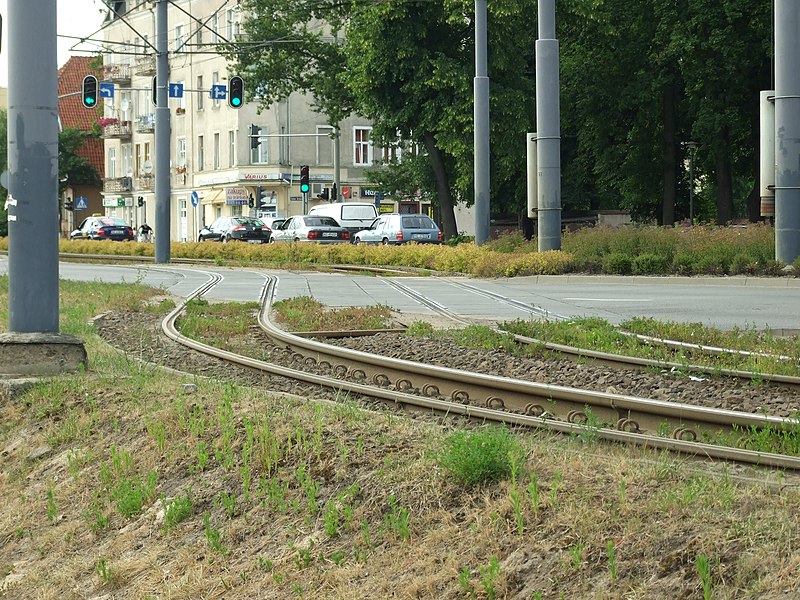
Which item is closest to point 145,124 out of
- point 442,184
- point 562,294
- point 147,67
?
point 147,67

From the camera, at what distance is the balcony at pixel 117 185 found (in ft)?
312

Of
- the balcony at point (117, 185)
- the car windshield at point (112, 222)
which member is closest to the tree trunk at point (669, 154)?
the car windshield at point (112, 222)

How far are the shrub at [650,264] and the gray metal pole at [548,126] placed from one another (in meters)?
2.98

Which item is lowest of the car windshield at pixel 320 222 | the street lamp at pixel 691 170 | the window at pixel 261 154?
the car windshield at pixel 320 222

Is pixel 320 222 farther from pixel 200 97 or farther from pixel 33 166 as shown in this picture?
pixel 33 166

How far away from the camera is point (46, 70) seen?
10.4m

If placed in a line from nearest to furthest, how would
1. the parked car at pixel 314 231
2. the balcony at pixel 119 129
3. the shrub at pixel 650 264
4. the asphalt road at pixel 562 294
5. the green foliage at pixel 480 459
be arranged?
the green foliage at pixel 480 459 → the asphalt road at pixel 562 294 → the shrub at pixel 650 264 → the parked car at pixel 314 231 → the balcony at pixel 119 129

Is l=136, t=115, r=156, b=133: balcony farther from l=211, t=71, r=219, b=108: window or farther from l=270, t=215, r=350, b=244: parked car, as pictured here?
l=270, t=215, r=350, b=244: parked car

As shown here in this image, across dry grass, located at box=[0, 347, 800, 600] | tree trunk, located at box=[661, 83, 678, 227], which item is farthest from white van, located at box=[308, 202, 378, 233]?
dry grass, located at box=[0, 347, 800, 600]

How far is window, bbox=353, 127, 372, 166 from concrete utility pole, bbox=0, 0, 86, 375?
72464 mm

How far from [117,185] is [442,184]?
5253 cm

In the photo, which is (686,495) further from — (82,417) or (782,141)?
(782,141)

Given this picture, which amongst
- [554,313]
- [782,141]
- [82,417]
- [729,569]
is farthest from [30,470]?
[782,141]

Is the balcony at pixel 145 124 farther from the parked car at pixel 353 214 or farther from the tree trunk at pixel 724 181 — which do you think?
the tree trunk at pixel 724 181
